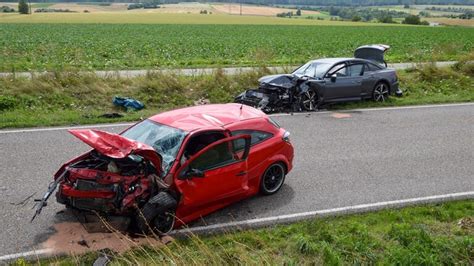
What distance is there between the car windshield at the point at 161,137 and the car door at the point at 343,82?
902cm

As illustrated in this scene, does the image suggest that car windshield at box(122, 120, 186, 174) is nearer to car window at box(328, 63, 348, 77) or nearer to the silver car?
the silver car

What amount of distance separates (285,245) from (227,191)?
140 centimetres

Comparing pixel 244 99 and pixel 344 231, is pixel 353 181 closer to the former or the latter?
pixel 344 231

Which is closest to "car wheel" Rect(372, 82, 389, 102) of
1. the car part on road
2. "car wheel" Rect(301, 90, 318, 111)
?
"car wheel" Rect(301, 90, 318, 111)

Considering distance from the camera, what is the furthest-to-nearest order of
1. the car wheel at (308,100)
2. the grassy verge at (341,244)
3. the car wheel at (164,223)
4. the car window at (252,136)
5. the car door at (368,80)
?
the car door at (368,80)
the car wheel at (308,100)
the car window at (252,136)
the car wheel at (164,223)
the grassy verge at (341,244)

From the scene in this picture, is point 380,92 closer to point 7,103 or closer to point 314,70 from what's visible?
point 314,70

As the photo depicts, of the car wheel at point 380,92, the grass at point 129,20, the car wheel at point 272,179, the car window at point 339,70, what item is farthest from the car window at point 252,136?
the grass at point 129,20

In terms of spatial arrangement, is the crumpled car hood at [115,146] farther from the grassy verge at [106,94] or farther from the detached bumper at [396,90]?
the detached bumper at [396,90]

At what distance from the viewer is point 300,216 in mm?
7848

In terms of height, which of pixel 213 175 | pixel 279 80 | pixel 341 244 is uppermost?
pixel 279 80

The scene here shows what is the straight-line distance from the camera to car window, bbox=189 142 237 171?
7333mm

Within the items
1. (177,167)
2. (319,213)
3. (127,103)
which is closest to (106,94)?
(127,103)

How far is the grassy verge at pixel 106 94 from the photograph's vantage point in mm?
13977

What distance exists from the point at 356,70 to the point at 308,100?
2.30 metres
